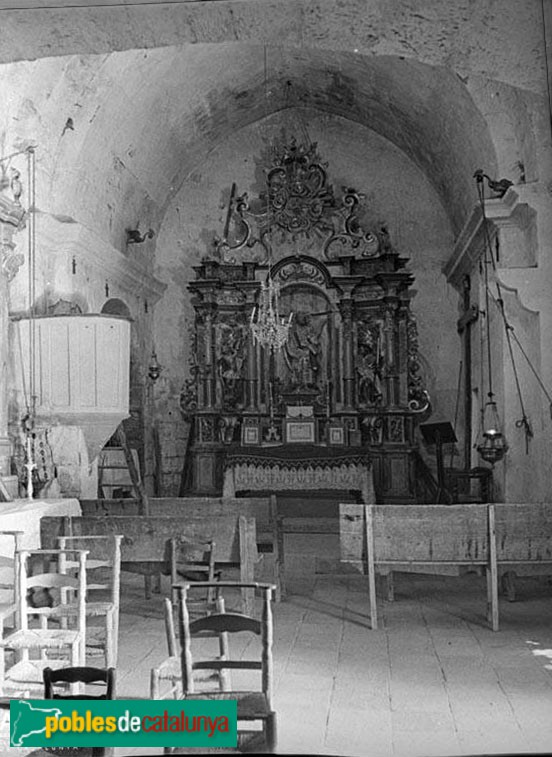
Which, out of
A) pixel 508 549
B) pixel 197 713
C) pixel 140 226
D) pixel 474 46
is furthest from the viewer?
pixel 140 226

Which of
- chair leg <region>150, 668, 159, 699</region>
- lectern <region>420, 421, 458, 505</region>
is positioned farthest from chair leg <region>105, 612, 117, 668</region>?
lectern <region>420, 421, 458, 505</region>

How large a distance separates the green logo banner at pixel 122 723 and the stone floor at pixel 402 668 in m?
0.24

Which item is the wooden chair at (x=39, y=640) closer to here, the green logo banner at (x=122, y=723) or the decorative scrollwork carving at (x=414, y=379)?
the green logo banner at (x=122, y=723)

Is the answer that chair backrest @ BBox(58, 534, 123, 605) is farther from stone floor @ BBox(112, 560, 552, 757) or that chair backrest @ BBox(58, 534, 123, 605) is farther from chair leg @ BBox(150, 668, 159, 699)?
chair leg @ BBox(150, 668, 159, 699)

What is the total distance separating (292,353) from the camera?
468 inches

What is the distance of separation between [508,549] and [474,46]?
3.25 m

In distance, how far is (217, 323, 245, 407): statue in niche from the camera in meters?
11.9

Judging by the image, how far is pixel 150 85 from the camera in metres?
9.53

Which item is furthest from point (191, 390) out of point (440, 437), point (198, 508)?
point (198, 508)

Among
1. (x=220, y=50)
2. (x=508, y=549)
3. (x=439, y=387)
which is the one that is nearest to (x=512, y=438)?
(x=508, y=549)

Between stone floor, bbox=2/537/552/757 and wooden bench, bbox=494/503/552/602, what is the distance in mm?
431

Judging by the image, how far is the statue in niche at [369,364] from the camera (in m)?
11.7

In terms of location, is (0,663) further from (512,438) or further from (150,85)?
(150,85)

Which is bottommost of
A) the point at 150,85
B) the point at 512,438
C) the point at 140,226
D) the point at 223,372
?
the point at 512,438
